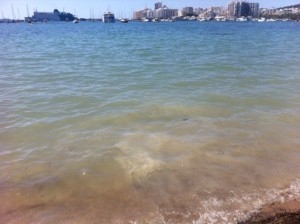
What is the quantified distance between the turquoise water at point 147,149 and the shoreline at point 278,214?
20cm

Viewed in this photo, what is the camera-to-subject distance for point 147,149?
8125 millimetres

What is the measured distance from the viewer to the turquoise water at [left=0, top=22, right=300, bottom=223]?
5785 mm

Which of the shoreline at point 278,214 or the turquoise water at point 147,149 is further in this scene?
the turquoise water at point 147,149

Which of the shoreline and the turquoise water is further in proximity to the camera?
the turquoise water

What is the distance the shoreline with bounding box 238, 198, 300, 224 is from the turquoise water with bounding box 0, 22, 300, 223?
0.20 m

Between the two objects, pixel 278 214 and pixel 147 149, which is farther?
pixel 147 149

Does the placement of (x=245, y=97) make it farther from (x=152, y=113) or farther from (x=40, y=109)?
(x=40, y=109)

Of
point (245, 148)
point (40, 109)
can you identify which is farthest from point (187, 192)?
point (40, 109)

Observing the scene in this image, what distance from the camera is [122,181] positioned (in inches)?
263

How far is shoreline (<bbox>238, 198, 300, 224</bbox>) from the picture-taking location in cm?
485

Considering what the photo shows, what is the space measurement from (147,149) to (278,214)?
3.76 m

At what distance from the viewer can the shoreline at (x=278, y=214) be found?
4.85 meters

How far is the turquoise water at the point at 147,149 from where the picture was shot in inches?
228

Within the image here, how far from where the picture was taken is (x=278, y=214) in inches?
202
